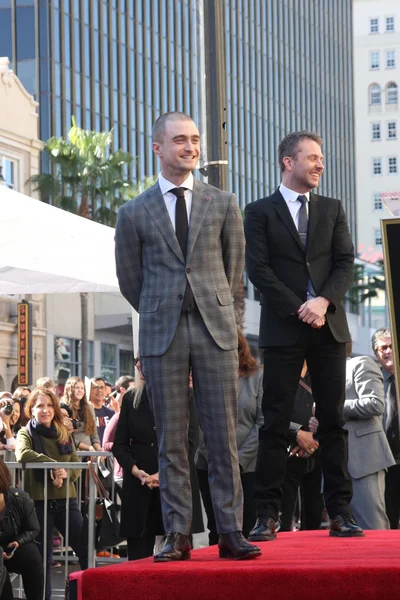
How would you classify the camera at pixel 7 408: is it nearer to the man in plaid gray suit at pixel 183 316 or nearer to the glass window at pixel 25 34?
the man in plaid gray suit at pixel 183 316

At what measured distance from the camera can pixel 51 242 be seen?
9.76m

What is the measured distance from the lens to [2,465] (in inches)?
330

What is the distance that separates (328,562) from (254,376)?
3.98 meters

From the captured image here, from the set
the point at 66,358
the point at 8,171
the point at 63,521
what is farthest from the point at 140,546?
the point at 66,358

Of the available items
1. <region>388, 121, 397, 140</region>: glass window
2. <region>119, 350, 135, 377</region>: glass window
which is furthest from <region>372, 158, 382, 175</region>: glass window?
Answer: <region>119, 350, 135, 377</region>: glass window

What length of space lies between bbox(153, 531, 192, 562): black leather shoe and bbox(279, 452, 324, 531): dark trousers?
3.68 m

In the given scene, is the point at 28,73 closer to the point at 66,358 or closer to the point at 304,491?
the point at 66,358

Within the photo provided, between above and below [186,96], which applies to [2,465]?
below

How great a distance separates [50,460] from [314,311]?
4485mm

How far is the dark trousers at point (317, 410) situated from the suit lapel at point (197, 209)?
3.36 ft

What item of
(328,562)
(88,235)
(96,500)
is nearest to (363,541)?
(328,562)

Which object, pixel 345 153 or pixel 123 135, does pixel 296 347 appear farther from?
pixel 345 153

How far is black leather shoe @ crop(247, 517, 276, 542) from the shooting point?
625 centimetres

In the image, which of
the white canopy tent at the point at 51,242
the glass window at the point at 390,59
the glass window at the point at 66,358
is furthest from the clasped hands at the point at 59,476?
the glass window at the point at 390,59
